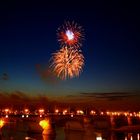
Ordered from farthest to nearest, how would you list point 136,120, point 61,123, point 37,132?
point 136,120
point 37,132
point 61,123

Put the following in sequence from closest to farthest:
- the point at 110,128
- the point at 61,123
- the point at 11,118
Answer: the point at 11,118, the point at 61,123, the point at 110,128

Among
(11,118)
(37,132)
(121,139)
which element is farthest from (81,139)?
(37,132)

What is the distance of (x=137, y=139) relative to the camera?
267ft

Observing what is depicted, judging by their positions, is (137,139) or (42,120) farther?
(42,120)

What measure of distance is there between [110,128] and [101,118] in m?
4.60

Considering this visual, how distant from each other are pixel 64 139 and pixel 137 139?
55.0ft

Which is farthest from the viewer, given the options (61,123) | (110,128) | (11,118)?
(110,128)

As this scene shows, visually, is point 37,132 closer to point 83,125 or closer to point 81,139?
point 83,125

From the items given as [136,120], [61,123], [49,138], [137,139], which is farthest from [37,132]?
[136,120]

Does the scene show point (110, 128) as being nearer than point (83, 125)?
No

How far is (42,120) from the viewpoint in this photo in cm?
9112

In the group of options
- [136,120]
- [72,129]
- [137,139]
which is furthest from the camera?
[136,120]

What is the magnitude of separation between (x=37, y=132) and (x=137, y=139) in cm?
3401

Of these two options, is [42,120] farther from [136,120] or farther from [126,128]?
[136,120]
